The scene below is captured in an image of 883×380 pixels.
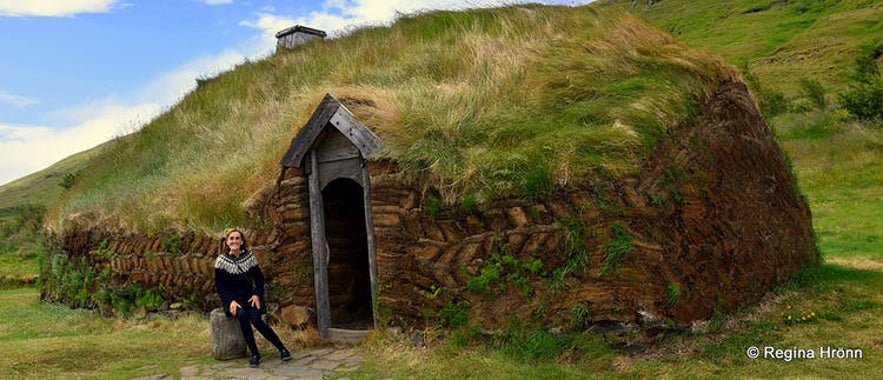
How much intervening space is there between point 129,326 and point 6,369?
9.69ft

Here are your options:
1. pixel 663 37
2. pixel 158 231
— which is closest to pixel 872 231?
pixel 663 37

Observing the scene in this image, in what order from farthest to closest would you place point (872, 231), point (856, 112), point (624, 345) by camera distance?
point (856, 112)
point (872, 231)
point (624, 345)

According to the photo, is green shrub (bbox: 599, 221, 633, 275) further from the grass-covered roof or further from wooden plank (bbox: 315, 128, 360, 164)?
wooden plank (bbox: 315, 128, 360, 164)

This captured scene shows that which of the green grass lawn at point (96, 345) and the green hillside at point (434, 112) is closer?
the green hillside at point (434, 112)

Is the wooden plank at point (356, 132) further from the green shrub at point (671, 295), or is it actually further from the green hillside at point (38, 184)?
the green hillside at point (38, 184)

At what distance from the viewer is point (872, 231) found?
13391 millimetres

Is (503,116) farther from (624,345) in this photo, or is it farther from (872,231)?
(872,231)

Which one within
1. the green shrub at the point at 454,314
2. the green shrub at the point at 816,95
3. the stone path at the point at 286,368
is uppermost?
the green shrub at the point at 816,95

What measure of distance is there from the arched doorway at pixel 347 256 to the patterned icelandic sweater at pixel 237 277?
1.52 metres

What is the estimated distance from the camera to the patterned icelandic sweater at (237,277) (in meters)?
7.01

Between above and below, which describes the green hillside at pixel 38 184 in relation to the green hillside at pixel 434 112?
above

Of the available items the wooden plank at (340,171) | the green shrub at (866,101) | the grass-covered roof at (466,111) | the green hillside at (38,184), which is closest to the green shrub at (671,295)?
the grass-covered roof at (466,111)

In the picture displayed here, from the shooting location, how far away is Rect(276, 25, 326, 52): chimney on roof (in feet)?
57.1

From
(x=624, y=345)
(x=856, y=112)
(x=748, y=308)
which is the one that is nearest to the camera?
(x=624, y=345)
